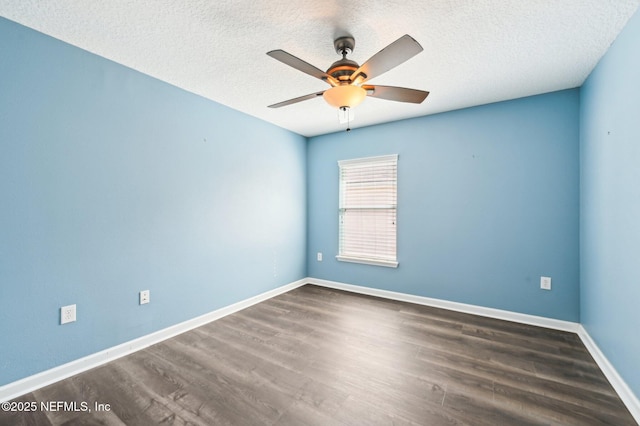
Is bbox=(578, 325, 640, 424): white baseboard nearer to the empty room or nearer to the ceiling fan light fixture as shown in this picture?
the empty room

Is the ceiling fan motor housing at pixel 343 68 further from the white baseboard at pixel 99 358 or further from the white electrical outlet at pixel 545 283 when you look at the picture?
the white electrical outlet at pixel 545 283

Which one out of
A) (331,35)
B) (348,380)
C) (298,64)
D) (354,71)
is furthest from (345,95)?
(348,380)

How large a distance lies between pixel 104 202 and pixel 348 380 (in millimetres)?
2383

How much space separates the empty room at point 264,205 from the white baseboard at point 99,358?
0.05 feet

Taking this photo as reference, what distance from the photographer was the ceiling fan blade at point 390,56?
56.1 inches

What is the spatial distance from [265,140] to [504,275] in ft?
11.2

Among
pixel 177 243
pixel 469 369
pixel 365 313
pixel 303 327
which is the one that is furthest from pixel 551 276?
pixel 177 243

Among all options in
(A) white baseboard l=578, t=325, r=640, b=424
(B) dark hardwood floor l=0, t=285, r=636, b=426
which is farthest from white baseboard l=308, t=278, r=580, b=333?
(A) white baseboard l=578, t=325, r=640, b=424

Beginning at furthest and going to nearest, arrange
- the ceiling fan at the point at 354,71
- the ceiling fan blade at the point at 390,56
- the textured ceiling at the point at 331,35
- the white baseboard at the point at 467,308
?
the white baseboard at the point at 467,308
the textured ceiling at the point at 331,35
the ceiling fan at the point at 354,71
the ceiling fan blade at the point at 390,56

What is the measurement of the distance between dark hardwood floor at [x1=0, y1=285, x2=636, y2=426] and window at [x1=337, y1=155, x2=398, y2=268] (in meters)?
1.21

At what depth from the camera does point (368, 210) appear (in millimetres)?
4012

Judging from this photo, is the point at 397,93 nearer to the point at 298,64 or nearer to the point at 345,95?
the point at 345,95

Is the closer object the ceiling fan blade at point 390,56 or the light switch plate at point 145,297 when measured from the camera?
the ceiling fan blade at point 390,56

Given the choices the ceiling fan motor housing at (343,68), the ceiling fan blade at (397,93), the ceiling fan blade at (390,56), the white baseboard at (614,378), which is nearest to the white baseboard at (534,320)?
the white baseboard at (614,378)
